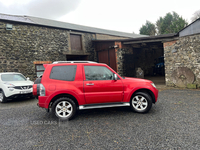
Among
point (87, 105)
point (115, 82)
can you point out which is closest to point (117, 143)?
point (87, 105)

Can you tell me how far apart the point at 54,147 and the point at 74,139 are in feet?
1.40

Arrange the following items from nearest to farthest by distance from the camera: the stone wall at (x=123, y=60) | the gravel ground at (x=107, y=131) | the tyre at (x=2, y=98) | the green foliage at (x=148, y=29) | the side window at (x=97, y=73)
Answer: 1. the gravel ground at (x=107, y=131)
2. the side window at (x=97, y=73)
3. the tyre at (x=2, y=98)
4. the stone wall at (x=123, y=60)
5. the green foliage at (x=148, y=29)

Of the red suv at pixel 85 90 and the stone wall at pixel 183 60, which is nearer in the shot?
the red suv at pixel 85 90

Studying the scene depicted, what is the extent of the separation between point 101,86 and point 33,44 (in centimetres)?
991

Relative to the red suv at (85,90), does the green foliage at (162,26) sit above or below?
above

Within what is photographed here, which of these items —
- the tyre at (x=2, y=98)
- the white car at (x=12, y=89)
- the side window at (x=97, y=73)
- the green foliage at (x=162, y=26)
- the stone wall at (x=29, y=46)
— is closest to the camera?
the side window at (x=97, y=73)

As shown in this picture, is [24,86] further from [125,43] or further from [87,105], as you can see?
[125,43]

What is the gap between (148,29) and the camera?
129ft

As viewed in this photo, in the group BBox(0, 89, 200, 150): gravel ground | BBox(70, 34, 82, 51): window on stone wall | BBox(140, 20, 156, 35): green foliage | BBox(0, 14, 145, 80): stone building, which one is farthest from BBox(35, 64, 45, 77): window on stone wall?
BBox(140, 20, 156, 35): green foliage

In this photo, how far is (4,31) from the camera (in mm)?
10320

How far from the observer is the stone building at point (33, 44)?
1041 cm

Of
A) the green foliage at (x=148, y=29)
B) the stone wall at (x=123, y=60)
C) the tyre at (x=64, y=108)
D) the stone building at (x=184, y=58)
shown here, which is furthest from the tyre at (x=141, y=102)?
the green foliage at (x=148, y=29)

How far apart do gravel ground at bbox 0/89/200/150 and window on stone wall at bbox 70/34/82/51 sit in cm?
1030

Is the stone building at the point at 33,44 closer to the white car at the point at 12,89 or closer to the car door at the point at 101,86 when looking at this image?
the white car at the point at 12,89
